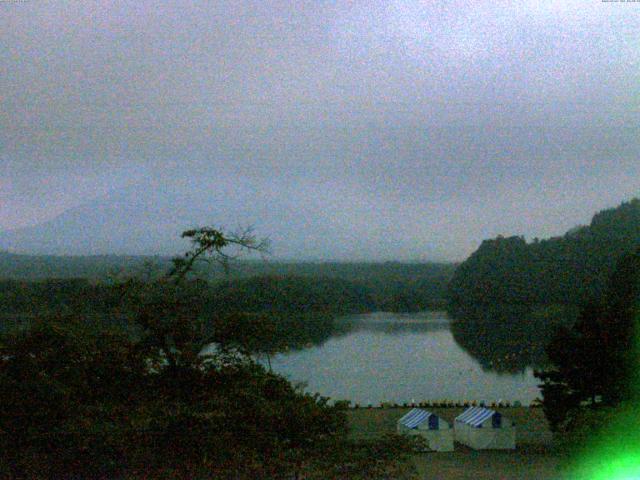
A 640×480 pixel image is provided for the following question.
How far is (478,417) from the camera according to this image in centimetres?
1313

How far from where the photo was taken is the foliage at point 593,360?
10734 millimetres

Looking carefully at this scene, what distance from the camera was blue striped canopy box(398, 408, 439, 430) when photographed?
12219 millimetres

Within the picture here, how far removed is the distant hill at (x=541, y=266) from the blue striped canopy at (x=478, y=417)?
3601 cm

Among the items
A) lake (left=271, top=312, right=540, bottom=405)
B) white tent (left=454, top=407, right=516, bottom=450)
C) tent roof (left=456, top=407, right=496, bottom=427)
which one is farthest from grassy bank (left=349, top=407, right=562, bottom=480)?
lake (left=271, top=312, right=540, bottom=405)

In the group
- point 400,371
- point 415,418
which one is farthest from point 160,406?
point 400,371

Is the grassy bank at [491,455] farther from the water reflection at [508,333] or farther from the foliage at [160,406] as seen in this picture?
the water reflection at [508,333]

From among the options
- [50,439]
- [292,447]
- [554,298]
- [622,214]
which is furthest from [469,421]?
[622,214]

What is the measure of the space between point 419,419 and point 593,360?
291 cm

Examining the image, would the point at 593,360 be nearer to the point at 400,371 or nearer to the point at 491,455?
the point at 491,455

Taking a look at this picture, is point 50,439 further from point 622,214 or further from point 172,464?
point 622,214

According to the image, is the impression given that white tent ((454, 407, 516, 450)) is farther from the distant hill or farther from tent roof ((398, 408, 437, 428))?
the distant hill

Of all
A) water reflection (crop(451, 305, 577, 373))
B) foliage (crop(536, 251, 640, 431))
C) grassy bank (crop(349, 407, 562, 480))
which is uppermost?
foliage (crop(536, 251, 640, 431))

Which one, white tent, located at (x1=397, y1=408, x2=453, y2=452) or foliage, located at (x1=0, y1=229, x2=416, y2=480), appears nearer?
foliage, located at (x1=0, y1=229, x2=416, y2=480)

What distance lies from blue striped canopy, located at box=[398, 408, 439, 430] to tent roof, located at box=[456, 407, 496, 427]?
0.82 m
